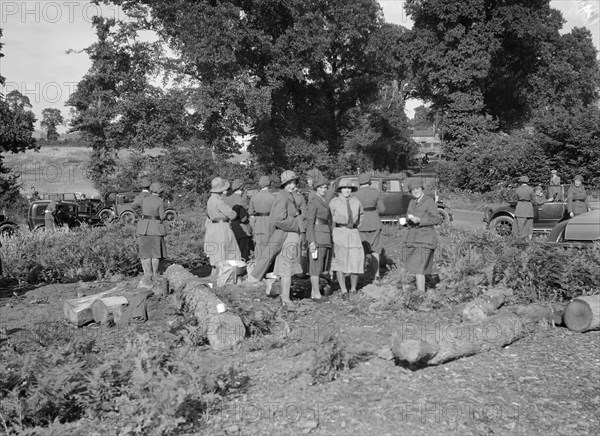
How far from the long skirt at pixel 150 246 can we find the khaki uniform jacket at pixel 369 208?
Result: 3261 millimetres

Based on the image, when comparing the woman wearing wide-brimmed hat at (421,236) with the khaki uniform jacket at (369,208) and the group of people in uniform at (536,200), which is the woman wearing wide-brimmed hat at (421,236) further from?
the group of people in uniform at (536,200)

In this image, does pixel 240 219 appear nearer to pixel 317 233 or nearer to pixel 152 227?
pixel 152 227

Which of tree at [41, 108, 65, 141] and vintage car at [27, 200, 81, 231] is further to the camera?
tree at [41, 108, 65, 141]

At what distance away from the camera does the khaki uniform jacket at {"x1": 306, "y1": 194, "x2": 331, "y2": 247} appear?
8000mm

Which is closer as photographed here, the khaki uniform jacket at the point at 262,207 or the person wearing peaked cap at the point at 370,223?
the khaki uniform jacket at the point at 262,207

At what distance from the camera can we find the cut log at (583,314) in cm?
631

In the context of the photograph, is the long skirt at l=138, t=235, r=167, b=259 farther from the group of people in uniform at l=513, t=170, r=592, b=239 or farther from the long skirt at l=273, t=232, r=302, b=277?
the group of people in uniform at l=513, t=170, r=592, b=239

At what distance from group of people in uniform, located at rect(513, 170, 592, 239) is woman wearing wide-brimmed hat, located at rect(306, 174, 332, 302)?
162 inches

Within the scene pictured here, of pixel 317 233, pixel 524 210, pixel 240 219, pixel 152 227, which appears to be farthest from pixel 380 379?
pixel 524 210

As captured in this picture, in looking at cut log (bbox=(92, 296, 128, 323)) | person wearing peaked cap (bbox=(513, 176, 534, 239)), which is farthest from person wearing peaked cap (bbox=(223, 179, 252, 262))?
person wearing peaked cap (bbox=(513, 176, 534, 239))

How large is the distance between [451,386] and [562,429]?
0.95 m

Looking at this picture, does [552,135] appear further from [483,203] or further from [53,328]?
[53,328]

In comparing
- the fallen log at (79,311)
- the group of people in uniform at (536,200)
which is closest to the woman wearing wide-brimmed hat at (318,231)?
the fallen log at (79,311)

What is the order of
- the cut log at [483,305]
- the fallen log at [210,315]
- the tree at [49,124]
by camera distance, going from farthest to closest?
the tree at [49,124]
the cut log at [483,305]
the fallen log at [210,315]
